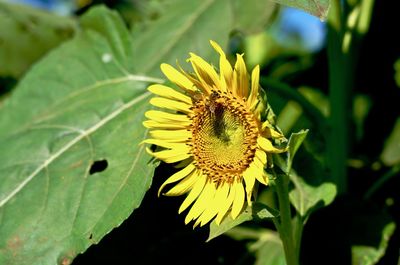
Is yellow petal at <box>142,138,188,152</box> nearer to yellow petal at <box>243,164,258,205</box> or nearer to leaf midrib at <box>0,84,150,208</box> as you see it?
yellow petal at <box>243,164,258,205</box>

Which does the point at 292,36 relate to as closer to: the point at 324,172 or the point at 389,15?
the point at 389,15

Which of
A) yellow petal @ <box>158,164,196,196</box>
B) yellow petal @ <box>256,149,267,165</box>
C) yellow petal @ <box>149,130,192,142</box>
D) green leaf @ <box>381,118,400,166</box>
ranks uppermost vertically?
yellow petal @ <box>149,130,192,142</box>

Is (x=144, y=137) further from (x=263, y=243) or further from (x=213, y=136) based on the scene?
(x=263, y=243)

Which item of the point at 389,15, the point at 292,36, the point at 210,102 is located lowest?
the point at 292,36

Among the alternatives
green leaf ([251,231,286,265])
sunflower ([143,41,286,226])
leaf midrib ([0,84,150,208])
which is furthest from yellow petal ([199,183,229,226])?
leaf midrib ([0,84,150,208])

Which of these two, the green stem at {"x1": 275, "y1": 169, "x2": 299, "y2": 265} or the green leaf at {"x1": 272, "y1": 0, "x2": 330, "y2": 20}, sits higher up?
the green leaf at {"x1": 272, "y1": 0, "x2": 330, "y2": 20}

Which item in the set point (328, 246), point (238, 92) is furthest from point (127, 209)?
point (328, 246)

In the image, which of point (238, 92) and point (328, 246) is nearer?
point (238, 92)
